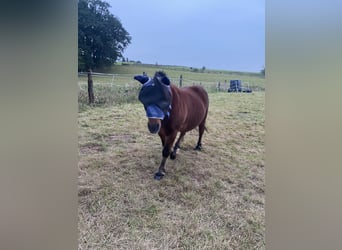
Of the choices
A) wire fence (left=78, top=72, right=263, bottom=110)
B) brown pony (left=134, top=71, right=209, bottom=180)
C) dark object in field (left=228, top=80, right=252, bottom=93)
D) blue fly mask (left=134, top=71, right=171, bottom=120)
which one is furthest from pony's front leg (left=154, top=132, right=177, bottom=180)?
dark object in field (left=228, top=80, right=252, bottom=93)

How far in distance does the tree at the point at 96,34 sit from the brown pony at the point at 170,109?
0.20 metres

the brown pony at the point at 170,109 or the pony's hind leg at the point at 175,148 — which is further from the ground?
the brown pony at the point at 170,109

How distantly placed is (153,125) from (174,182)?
299mm

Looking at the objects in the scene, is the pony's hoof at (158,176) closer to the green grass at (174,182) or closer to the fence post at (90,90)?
the green grass at (174,182)

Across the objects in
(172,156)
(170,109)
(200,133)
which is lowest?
(172,156)

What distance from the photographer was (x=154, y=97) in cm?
145

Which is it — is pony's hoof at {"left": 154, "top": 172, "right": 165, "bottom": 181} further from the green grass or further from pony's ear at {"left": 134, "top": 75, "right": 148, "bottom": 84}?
pony's ear at {"left": 134, "top": 75, "right": 148, "bottom": 84}

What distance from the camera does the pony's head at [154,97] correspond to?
4.75ft

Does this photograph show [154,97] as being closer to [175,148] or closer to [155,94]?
[155,94]

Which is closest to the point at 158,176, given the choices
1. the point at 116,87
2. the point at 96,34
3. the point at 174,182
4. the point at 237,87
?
the point at 174,182

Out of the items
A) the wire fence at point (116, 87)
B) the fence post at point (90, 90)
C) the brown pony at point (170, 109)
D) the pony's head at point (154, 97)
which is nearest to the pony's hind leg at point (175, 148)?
the brown pony at point (170, 109)
